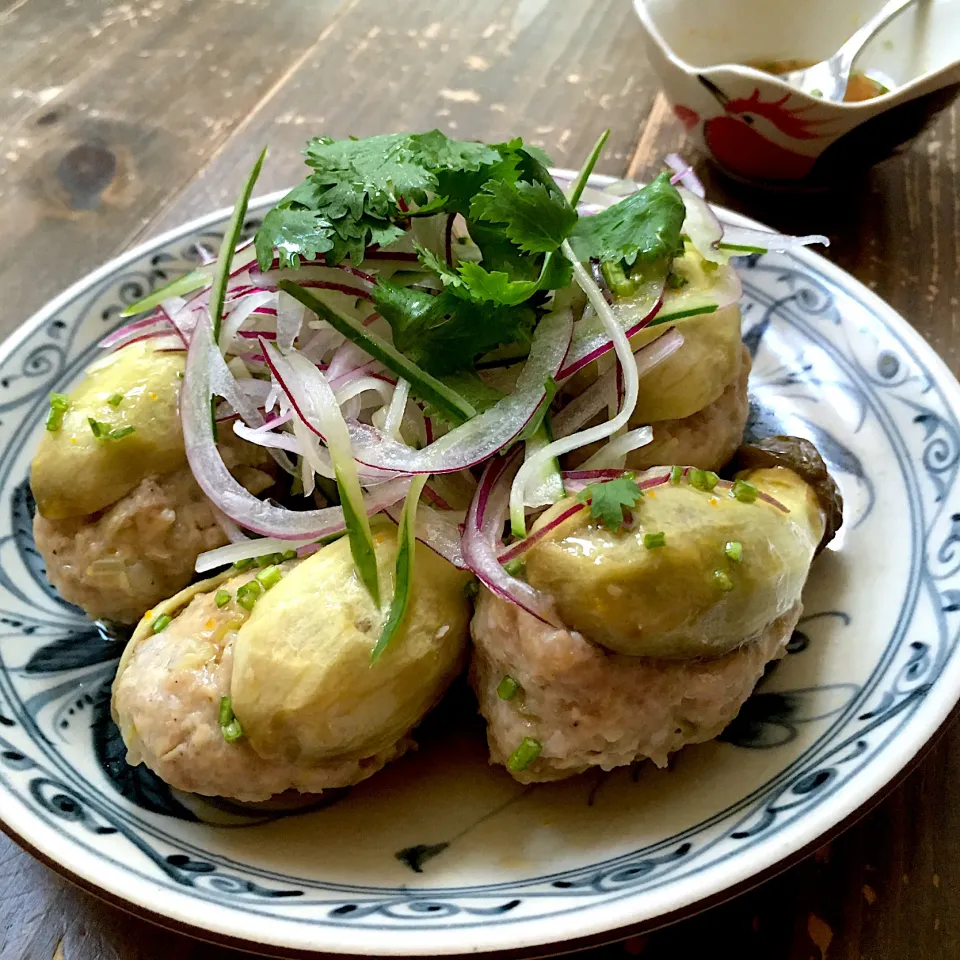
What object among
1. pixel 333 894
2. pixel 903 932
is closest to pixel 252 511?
pixel 333 894

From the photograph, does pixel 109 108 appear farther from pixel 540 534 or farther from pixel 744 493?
pixel 744 493

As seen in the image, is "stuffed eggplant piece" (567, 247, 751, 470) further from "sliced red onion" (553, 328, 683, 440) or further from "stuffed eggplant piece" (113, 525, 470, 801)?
"stuffed eggplant piece" (113, 525, 470, 801)

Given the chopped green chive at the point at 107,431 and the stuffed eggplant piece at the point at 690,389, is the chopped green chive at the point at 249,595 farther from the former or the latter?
the stuffed eggplant piece at the point at 690,389

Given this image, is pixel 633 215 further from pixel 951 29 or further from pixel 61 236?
pixel 61 236

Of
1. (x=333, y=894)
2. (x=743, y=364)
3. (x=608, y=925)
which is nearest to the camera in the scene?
(x=608, y=925)

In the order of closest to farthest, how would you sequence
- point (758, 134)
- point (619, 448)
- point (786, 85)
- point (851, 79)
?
point (619, 448) → point (786, 85) → point (758, 134) → point (851, 79)

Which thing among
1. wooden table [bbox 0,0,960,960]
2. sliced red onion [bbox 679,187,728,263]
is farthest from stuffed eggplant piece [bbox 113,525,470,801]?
sliced red onion [bbox 679,187,728,263]

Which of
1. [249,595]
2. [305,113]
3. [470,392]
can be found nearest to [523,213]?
[470,392]
